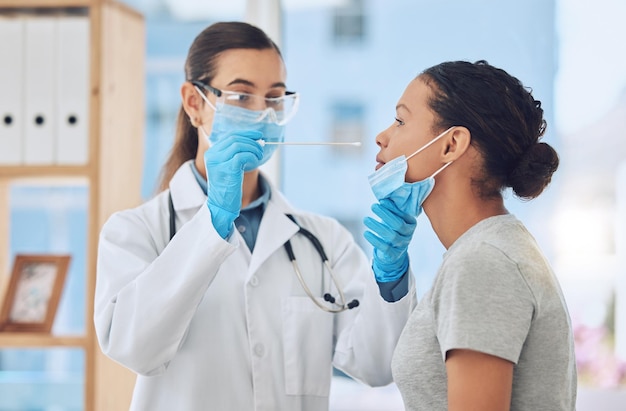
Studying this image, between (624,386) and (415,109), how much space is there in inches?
58.5

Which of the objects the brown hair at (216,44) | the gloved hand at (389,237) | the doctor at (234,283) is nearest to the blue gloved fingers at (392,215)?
the gloved hand at (389,237)

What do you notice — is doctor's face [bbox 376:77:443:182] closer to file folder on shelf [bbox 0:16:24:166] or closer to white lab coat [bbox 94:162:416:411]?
white lab coat [bbox 94:162:416:411]

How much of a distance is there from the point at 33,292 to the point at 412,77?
4.59 feet

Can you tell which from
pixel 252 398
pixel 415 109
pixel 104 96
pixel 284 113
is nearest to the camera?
pixel 415 109

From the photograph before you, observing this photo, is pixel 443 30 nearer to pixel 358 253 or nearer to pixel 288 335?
pixel 358 253

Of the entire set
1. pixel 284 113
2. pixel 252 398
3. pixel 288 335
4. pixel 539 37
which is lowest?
pixel 252 398

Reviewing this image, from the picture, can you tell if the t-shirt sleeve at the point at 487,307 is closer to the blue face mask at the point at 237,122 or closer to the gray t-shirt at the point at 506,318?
the gray t-shirt at the point at 506,318

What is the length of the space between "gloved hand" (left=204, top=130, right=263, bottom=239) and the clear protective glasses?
161mm

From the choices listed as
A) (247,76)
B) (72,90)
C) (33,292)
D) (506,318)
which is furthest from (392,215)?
(33,292)

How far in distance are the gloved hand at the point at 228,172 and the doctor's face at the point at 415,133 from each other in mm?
273

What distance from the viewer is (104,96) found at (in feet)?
7.09

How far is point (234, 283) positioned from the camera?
5.32 ft

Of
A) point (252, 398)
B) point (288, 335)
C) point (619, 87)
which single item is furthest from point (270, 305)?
point (619, 87)

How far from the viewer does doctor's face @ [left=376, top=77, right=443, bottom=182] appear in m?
1.34
